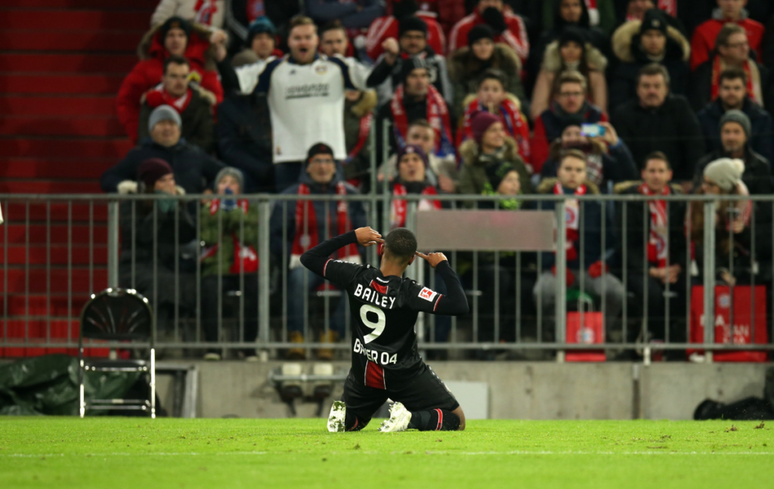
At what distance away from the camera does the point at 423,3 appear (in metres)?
15.7

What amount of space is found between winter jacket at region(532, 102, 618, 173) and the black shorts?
5785mm

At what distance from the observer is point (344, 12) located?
15.5m

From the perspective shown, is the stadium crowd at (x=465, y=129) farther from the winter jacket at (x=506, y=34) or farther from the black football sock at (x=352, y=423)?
the black football sock at (x=352, y=423)

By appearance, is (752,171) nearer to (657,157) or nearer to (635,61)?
(657,157)

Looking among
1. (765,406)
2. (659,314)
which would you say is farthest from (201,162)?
(765,406)

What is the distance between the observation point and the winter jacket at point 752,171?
41.8 ft

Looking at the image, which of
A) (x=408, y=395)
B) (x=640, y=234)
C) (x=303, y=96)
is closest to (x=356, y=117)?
(x=303, y=96)

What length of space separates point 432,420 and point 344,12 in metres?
8.31

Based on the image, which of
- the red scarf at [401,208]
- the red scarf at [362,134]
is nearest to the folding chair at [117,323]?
the red scarf at [401,208]

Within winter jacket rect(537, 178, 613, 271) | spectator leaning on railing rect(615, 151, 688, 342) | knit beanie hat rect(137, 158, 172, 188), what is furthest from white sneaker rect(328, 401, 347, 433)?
knit beanie hat rect(137, 158, 172, 188)

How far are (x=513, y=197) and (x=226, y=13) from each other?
5.62 meters

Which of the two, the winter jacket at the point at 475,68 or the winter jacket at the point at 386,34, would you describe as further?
the winter jacket at the point at 386,34

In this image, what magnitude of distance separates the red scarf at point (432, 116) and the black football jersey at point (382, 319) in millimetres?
5781

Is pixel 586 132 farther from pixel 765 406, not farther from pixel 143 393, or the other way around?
pixel 143 393
